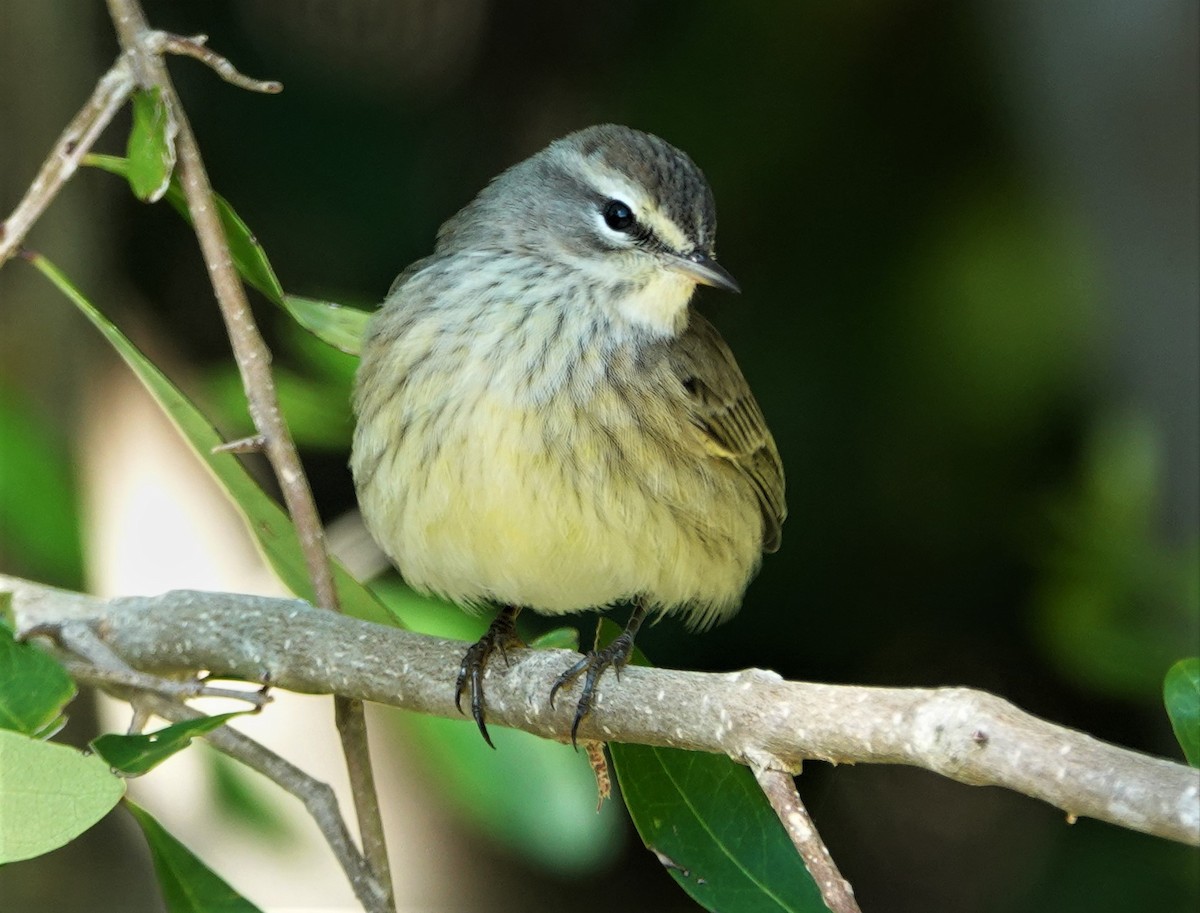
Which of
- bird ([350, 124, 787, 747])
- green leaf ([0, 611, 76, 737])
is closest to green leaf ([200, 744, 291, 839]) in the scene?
bird ([350, 124, 787, 747])

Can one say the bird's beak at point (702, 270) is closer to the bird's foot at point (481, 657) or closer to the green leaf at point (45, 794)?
the bird's foot at point (481, 657)

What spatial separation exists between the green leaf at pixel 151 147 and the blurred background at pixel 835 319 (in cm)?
177

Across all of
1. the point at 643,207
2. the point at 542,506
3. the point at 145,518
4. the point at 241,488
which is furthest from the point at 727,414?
the point at 145,518

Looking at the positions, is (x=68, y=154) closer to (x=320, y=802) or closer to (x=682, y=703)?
(x=320, y=802)

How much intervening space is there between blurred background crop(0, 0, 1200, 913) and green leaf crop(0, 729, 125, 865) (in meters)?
1.86

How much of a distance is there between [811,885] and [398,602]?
57.6 inches

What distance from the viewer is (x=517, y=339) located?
9.43 feet

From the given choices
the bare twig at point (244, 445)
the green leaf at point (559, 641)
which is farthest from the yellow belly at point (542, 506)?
the bare twig at point (244, 445)

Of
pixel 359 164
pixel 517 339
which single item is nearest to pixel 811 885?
pixel 517 339

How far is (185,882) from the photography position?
2.28 m

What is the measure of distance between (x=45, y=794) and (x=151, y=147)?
0.96 m

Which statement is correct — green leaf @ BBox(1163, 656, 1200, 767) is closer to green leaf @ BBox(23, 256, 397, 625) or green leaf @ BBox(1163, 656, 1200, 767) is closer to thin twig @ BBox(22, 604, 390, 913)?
thin twig @ BBox(22, 604, 390, 913)

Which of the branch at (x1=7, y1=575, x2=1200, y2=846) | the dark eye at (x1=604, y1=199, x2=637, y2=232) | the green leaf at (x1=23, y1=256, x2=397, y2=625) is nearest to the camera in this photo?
the branch at (x1=7, y1=575, x2=1200, y2=846)

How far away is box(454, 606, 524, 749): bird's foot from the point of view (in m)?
2.55
